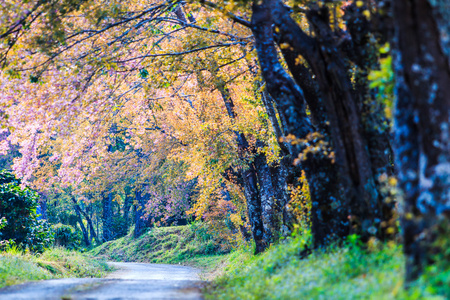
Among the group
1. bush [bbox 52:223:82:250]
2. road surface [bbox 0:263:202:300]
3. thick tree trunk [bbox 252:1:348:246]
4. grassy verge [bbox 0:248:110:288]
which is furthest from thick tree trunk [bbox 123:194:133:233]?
thick tree trunk [bbox 252:1:348:246]

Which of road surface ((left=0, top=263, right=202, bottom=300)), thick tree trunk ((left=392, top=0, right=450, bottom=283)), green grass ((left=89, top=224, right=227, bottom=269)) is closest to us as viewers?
thick tree trunk ((left=392, top=0, right=450, bottom=283))

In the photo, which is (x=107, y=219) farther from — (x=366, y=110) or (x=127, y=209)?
(x=366, y=110)

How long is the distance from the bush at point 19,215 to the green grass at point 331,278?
11885 mm

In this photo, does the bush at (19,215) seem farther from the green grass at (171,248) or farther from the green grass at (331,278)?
the green grass at (331,278)

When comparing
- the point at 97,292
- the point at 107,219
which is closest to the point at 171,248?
the point at 107,219

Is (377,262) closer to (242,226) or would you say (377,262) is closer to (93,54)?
(93,54)

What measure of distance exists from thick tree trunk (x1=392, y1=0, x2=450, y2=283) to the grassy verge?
8.73m

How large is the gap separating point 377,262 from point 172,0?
794cm

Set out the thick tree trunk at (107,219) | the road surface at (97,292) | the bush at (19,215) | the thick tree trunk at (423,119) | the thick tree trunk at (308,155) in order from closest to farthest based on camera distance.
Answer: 1. the thick tree trunk at (423,119)
2. the road surface at (97,292)
3. the thick tree trunk at (308,155)
4. the bush at (19,215)
5. the thick tree trunk at (107,219)

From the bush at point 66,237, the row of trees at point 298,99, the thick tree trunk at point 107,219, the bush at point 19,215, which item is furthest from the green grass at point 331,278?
the thick tree trunk at point 107,219

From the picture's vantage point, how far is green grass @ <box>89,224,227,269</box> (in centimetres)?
2944

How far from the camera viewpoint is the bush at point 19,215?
18078mm

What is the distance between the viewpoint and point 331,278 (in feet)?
21.1

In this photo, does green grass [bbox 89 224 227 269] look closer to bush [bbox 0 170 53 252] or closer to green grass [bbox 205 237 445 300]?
bush [bbox 0 170 53 252]
